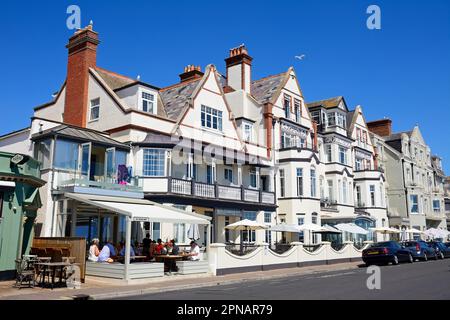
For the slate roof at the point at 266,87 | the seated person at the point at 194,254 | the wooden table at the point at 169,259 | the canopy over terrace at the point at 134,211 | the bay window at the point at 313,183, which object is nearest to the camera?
the canopy over terrace at the point at 134,211

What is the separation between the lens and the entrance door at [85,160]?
901 inches

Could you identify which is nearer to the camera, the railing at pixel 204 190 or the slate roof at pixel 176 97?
the railing at pixel 204 190

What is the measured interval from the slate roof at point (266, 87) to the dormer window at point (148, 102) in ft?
36.4

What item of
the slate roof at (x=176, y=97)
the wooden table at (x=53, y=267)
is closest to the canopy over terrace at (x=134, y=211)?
the wooden table at (x=53, y=267)

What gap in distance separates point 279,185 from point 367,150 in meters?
17.6

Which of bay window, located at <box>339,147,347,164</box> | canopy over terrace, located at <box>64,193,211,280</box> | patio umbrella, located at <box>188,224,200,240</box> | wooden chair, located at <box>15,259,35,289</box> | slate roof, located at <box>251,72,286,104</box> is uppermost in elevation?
slate roof, located at <box>251,72,286,104</box>

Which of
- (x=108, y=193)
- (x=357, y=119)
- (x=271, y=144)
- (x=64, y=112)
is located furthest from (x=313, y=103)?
(x=108, y=193)

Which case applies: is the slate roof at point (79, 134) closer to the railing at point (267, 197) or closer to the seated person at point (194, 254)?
the seated person at point (194, 254)

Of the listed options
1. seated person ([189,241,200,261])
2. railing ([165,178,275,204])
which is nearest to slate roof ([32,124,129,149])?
railing ([165,178,275,204])

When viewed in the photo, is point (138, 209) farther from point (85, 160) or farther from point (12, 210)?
point (85, 160)

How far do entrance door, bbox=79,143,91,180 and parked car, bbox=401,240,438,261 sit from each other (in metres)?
20.7

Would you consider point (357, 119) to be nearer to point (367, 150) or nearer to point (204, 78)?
point (367, 150)

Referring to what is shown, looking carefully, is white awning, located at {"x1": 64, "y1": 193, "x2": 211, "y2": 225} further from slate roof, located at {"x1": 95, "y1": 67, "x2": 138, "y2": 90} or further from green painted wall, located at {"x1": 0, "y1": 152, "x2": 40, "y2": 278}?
slate roof, located at {"x1": 95, "y1": 67, "x2": 138, "y2": 90}

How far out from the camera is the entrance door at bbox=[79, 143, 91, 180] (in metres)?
22.9
